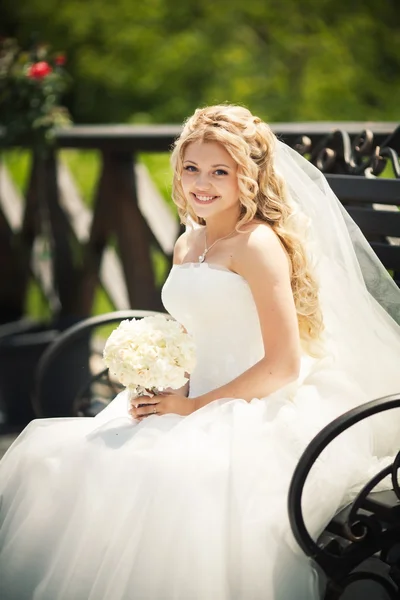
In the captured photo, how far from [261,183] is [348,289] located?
1.51 feet

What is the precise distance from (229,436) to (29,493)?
57cm

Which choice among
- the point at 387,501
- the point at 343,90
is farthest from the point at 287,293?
the point at 343,90

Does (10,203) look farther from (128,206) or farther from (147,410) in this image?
(147,410)

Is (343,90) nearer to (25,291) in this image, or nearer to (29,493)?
(25,291)

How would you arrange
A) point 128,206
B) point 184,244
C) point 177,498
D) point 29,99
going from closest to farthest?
1. point 177,498
2. point 184,244
3. point 128,206
4. point 29,99

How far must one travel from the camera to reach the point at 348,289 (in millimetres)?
2682

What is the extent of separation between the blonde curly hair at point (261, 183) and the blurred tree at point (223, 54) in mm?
5327

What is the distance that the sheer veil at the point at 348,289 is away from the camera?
264cm

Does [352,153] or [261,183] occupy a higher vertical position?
[352,153]

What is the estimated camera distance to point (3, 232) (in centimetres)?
568

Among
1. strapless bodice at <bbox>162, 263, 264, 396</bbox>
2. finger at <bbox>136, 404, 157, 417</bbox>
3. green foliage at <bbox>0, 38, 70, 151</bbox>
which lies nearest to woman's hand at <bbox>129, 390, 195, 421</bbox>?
finger at <bbox>136, 404, 157, 417</bbox>

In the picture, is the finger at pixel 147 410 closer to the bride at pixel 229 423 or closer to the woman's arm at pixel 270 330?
the bride at pixel 229 423

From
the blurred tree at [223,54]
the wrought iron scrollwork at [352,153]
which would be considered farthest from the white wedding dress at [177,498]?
the blurred tree at [223,54]

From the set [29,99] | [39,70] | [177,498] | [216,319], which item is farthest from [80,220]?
[177,498]
